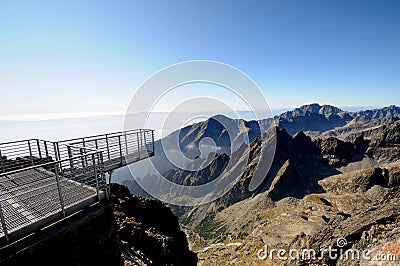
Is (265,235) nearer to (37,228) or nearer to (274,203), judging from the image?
(274,203)

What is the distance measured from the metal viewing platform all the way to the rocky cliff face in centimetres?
391

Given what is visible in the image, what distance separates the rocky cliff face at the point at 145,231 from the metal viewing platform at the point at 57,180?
3910 millimetres

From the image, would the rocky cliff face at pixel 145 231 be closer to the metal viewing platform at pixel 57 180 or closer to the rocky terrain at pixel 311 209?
the metal viewing platform at pixel 57 180

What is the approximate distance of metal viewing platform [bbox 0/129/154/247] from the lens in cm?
696

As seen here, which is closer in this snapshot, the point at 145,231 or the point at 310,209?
the point at 145,231

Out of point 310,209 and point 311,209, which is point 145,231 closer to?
point 310,209

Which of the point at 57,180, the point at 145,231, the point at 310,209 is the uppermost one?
the point at 57,180

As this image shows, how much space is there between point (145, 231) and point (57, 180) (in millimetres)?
11876

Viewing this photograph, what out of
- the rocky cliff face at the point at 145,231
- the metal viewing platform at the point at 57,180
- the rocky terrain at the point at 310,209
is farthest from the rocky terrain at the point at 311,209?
the metal viewing platform at the point at 57,180

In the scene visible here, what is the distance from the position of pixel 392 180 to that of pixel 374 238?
144992 millimetres

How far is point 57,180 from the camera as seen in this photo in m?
7.12

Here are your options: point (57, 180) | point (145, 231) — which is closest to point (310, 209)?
point (145, 231)

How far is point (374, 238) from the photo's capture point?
17.5 metres

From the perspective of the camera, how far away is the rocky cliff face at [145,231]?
13.5 meters
